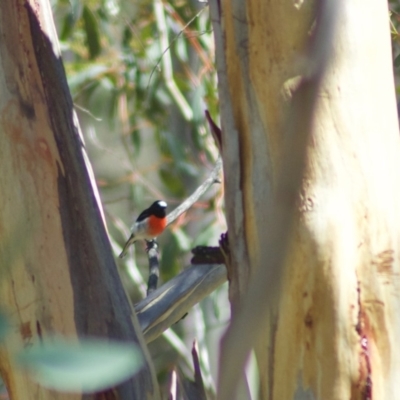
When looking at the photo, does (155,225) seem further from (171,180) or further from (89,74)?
(171,180)

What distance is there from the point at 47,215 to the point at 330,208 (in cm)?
37

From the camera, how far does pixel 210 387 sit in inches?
97.6

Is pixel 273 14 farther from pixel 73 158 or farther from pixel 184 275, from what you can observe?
pixel 184 275

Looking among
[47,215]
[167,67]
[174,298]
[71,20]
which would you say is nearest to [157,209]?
[167,67]

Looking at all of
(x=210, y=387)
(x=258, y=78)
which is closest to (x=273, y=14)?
(x=258, y=78)

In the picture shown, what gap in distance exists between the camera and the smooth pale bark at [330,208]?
2.45 feet

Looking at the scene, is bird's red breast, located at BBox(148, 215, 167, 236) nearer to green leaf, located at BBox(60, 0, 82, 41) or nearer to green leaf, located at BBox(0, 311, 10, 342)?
green leaf, located at BBox(60, 0, 82, 41)

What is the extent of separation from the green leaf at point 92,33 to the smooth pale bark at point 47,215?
4.97 feet

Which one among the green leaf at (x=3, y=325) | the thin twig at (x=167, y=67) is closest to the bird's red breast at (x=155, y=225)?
the thin twig at (x=167, y=67)

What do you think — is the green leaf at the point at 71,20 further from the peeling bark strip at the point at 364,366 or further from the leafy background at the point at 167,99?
the peeling bark strip at the point at 364,366

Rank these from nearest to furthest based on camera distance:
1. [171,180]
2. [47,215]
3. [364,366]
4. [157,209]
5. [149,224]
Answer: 1. [364,366]
2. [47,215]
3. [149,224]
4. [157,209]
5. [171,180]

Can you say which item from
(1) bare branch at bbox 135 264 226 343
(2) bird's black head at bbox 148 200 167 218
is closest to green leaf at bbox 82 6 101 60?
(2) bird's black head at bbox 148 200 167 218

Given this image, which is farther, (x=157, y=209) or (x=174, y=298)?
(x=157, y=209)

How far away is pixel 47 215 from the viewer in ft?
3.17
